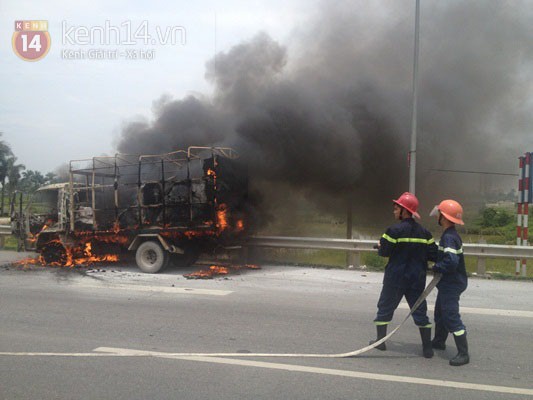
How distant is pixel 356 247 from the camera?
927cm

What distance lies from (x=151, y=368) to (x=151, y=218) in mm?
5608

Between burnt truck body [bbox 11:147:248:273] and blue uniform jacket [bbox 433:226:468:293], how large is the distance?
5.22m

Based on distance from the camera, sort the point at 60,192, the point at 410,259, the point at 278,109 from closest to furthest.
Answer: the point at 410,259, the point at 60,192, the point at 278,109

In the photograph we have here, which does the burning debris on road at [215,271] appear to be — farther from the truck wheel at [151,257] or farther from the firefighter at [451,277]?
the firefighter at [451,277]

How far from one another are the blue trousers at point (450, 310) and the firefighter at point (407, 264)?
6.9 inches

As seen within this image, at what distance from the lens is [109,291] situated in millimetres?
6949

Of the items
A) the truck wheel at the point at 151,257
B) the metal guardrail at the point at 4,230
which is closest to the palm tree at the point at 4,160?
the metal guardrail at the point at 4,230

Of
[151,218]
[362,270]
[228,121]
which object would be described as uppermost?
[228,121]

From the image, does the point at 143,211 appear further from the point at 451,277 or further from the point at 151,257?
the point at 451,277

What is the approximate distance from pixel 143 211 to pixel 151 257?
941mm

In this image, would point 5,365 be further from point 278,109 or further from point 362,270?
point 278,109

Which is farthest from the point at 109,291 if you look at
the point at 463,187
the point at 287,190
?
the point at 463,187

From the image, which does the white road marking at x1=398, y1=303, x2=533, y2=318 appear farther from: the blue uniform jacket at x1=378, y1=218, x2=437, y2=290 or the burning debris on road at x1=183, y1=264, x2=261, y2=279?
the burning debris on road at x1=183, y1=264, x2=261, y2=279

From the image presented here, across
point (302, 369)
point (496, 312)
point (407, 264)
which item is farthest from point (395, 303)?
point (496, 312)
